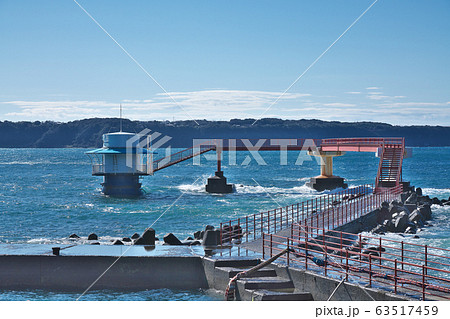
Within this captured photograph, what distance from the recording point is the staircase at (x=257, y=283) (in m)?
13.7

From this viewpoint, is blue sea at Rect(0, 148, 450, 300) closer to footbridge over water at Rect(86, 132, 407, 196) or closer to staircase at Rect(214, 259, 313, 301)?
staircase at Rect(214, 259, 313, 301)

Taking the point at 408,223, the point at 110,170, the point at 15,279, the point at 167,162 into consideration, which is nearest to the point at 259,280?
the point at 15,279

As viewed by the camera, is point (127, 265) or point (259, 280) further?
point (127, 265)

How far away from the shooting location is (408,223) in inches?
1127

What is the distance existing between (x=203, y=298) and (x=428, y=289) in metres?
5.68

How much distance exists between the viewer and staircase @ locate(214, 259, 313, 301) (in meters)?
13.7

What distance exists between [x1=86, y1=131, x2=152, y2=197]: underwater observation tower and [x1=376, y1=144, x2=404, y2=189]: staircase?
1902 centimetres

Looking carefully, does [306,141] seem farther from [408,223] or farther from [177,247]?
[177,247]

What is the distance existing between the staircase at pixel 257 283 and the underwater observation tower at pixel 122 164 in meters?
31.2

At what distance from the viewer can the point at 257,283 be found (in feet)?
46.8

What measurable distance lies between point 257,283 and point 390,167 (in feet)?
92.8

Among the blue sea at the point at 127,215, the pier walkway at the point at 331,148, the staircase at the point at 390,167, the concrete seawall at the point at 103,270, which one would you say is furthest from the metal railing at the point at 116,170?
the concrete seawall at the point at 103,270

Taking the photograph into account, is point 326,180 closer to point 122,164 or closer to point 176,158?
point 176,158

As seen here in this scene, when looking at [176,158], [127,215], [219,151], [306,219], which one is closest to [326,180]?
[219,151]
